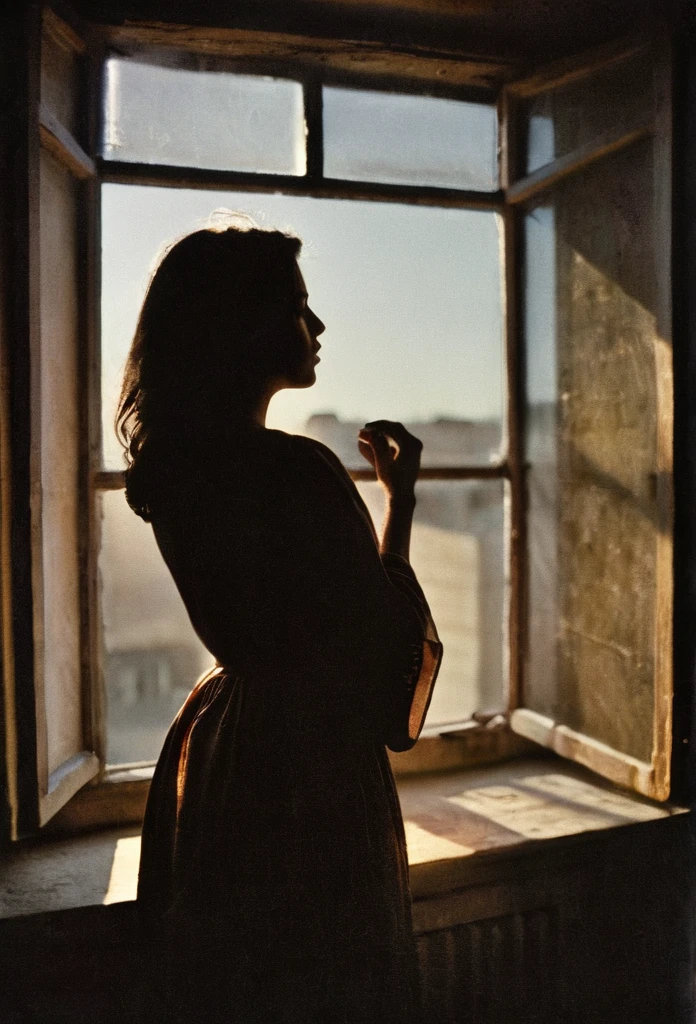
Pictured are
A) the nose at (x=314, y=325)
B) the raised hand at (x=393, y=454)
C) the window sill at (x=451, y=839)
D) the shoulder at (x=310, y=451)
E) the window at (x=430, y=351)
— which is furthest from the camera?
the window at (x=430, y=351)

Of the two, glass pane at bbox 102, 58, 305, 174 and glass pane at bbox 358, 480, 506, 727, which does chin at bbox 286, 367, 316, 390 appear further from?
glass pane at bbox 102, 58, 305, 174

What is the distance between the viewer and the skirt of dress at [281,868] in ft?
3.76

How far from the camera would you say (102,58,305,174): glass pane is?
1621 mm

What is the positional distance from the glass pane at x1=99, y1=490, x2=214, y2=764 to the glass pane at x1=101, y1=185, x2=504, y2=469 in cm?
16

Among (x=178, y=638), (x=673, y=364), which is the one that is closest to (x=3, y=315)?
(x=178, y=638)

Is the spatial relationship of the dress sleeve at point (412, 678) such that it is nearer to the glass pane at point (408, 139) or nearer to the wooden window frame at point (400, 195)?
the wooden window frame at point (400, 195)

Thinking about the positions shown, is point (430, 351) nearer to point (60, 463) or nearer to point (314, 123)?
point (314, 123)

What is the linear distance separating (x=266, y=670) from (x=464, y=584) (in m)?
0.87

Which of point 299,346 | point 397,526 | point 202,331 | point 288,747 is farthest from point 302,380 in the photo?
point 288,747

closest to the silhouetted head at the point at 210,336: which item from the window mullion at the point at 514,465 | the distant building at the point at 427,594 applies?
the distant building at the point at 427,594

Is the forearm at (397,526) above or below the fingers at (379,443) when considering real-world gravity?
below

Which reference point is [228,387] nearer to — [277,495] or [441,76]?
[277,495]

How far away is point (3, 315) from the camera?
1.32 m

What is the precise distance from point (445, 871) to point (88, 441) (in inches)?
44.7
